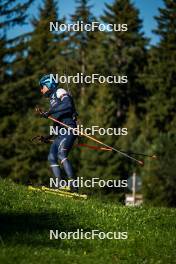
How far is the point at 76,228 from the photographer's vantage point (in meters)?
13.2

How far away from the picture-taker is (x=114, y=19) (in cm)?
8825

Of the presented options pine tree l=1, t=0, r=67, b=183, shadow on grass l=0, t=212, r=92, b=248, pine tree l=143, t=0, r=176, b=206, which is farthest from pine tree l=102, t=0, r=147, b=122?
shadow on grass l=0, t=212, r=92, b=248

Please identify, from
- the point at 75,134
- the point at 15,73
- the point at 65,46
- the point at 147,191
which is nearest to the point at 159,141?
the point at 147,191

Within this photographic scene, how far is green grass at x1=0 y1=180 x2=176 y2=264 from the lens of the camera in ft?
36.8

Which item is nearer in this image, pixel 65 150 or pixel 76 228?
pixel 76 228

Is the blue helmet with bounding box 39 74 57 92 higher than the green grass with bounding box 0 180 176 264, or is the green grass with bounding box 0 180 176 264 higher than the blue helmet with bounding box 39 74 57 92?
the blue helmet with bounding box 39 74 57 92

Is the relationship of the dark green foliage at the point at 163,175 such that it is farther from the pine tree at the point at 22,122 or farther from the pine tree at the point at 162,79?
the pine tree at the point at 22,122

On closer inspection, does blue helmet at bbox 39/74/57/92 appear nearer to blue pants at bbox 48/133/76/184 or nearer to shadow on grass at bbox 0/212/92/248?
blue pants at bbox 48/133/76/184

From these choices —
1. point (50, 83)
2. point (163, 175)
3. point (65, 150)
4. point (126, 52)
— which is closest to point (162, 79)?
point (126, 52)

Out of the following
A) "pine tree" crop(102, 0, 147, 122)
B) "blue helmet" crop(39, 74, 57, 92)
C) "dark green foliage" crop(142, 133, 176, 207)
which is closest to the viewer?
"blue helmet" crop(39, 74, 57, 92)

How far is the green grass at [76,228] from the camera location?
11203 mm

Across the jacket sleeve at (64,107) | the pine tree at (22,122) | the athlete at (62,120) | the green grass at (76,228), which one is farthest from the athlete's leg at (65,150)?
the pine tree at (22,122)

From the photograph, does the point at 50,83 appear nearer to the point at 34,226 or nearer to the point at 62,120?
the point at 62,120

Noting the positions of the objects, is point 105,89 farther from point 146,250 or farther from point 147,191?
point 146,250
